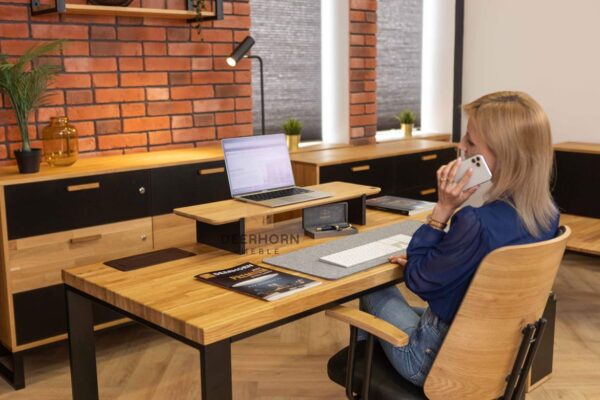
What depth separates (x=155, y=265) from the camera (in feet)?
7.88

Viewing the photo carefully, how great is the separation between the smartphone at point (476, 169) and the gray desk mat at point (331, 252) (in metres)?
0.45

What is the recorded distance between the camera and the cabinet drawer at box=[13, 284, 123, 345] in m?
3.20

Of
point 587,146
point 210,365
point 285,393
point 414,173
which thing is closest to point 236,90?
point 414,173

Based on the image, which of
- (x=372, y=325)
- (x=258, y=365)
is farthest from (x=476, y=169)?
(x=258, y=365)

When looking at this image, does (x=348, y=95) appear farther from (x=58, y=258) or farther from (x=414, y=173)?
(x=58, y=258)

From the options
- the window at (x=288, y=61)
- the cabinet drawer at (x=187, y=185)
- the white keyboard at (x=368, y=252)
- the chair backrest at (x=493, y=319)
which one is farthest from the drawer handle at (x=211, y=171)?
the chair backrest at (x=493, y=319)

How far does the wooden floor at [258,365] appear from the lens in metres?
3.15

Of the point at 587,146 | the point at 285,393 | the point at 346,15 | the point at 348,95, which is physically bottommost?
the point at 285,393

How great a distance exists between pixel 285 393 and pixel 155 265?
41.6 inches

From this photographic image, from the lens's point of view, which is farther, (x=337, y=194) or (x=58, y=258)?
(x=58, y=258)

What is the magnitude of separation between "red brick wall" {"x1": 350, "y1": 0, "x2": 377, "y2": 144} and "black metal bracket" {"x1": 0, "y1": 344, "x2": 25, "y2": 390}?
112 inches

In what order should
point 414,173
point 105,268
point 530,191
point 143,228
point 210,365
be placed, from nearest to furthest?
point 210,365 < point 530,191 < point 105,268 < point 143,228 < point 414,173

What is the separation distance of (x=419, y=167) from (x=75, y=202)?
2.49 m

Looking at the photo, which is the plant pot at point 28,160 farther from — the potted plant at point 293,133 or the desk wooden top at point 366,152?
the potted plant at point 293,133
